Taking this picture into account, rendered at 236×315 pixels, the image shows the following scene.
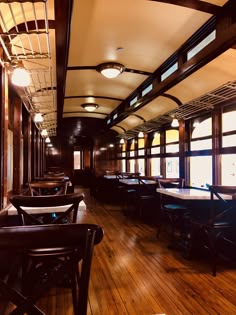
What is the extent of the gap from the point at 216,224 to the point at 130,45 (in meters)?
2.69

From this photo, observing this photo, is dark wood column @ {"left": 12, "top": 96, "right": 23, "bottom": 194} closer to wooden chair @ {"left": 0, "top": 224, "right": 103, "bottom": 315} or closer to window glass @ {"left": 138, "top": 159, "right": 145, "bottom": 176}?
wooden chair @ {"left": 0, "top": 224, "right": 103, "bottom": 315}

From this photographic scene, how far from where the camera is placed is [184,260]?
10.7 ft

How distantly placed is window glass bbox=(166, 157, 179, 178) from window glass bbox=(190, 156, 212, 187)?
64cm

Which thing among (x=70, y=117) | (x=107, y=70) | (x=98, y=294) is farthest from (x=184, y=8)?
(x=70, y=117)

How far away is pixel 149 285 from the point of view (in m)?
2.61

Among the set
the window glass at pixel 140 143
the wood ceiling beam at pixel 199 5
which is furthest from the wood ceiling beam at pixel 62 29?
the window glass at pixel 140 143

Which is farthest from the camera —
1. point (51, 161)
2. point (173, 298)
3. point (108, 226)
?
point (51, 161)

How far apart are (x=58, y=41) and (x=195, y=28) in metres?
1.69

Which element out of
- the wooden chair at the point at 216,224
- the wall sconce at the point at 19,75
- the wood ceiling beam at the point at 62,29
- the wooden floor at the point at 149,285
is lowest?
the wooden floor at the point at 149,285

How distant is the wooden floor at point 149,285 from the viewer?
7.21 feet

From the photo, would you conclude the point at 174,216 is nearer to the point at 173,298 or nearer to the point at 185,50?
the point at 173,298

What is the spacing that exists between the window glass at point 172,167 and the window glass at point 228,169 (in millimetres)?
1636

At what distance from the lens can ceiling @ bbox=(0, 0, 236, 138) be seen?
8.02 feet

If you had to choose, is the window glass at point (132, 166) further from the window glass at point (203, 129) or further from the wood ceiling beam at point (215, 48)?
the wood ceiling beam at point (215, 48)
